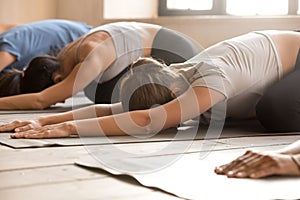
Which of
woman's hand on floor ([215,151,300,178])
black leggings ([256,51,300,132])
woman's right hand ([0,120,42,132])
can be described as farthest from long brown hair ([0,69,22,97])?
woman's hand on floor ([215,151,300,178])

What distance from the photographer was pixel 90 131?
216 centimetres

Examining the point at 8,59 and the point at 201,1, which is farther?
the point at 201,1

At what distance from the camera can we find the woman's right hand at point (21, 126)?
221 cm

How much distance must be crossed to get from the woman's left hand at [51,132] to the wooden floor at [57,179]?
0.57 ft

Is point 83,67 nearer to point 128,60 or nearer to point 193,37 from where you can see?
point 128,60

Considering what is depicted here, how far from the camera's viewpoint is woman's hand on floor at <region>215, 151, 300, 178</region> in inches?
59.7

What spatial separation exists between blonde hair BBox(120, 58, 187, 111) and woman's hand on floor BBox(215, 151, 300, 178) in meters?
0.63

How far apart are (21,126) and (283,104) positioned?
0.99 m

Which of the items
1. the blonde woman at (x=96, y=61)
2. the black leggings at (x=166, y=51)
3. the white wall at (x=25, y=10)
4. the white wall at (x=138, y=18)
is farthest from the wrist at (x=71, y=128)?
the white wall at (x=25, y=10)

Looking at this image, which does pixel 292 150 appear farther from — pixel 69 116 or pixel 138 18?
pixel 138 18

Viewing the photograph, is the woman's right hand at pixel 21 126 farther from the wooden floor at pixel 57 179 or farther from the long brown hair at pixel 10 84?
the long brown hair at pixel 10 84

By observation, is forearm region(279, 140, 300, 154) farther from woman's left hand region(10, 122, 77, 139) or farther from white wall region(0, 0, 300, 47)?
white wall region(0, 0, 300, 47)

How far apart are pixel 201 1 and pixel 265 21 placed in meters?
0.67

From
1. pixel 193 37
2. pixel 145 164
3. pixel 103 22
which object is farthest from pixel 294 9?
pixel 145 164
